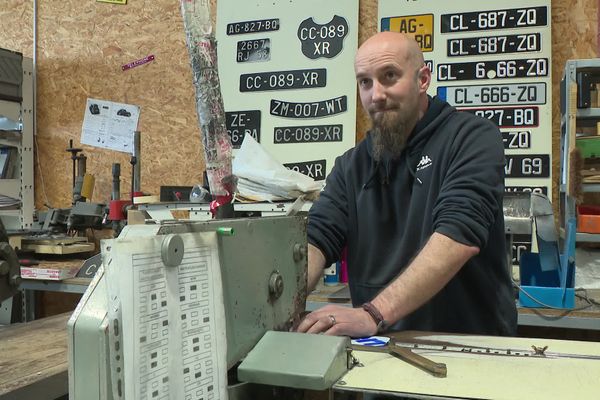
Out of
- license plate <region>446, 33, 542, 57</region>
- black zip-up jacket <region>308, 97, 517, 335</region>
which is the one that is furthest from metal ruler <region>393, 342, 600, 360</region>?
license plate <region>446, 33, 542, 57</region>

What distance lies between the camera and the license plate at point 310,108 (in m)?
2.45

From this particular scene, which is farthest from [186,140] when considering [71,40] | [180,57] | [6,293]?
[6,293]

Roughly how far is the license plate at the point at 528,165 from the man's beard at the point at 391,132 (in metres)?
0.96

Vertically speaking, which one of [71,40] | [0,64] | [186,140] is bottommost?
[186,140]

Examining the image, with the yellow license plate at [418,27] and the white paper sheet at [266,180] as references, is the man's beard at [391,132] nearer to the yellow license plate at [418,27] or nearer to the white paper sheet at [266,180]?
the white paper sheet at [266,180]

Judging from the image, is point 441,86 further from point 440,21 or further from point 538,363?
point 538,363

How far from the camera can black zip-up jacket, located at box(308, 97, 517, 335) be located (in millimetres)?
1158

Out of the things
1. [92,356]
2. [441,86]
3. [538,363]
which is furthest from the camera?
[441,86]

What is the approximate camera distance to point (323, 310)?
99 cm

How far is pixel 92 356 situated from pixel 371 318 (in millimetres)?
571

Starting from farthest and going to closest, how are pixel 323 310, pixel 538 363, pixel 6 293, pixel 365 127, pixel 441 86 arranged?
1. pixel 365 127
2. pixel 441 86
3. pixel 6 293
4. pixel 323 310
5. pixel 538 363

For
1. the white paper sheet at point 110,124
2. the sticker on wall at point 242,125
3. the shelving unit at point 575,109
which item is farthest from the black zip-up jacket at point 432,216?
the white paper sheet at point 110,124

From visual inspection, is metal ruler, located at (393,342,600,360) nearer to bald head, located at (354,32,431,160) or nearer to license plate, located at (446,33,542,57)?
bald head, located at (354,32,431,160)

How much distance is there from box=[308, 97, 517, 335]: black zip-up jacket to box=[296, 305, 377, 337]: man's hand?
0.81 ft
